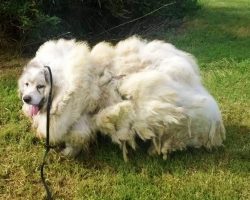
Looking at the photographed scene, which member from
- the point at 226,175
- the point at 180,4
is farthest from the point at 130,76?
the point at 180,4

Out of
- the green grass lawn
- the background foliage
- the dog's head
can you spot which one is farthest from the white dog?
the background foliage

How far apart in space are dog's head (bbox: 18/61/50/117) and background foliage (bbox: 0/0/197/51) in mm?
2215

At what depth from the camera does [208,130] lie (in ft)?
15.5

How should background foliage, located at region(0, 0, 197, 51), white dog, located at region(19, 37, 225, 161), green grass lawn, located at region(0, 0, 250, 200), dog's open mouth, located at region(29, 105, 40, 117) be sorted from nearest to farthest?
green grass lawn, located at region(0, 0, 250, 200), white dog, located at region(19, 37, 225, 161), dog's open mouth, located at region(29, 105, 40, 117), background foliage, located at region(0, 0, 197, 51)

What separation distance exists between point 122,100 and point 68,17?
3.47 m

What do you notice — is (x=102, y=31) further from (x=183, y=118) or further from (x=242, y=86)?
(x=183, y=118)

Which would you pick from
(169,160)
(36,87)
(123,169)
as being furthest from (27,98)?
(169,160)

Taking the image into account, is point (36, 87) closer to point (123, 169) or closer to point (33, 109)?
point (33, 109)

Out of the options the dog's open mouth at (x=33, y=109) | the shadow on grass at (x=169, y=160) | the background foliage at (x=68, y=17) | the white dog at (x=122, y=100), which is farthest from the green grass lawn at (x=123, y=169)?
the background foliage at (x=68, y=17)

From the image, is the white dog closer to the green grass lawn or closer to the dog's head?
the dog's head

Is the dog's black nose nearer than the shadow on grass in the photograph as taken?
Yes

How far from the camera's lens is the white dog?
177 inches

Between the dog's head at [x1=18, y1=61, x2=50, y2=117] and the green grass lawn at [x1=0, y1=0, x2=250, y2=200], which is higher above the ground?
the dog's head at [x1=18, y1=61, x2=50, y2=117]

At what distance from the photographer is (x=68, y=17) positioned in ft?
25.3
